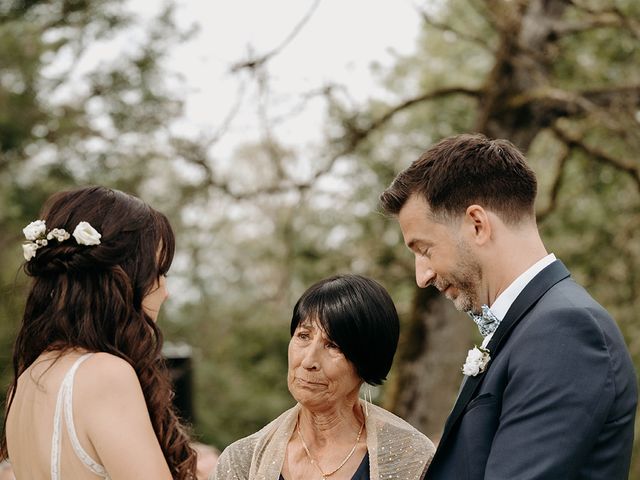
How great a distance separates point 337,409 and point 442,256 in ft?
2.90

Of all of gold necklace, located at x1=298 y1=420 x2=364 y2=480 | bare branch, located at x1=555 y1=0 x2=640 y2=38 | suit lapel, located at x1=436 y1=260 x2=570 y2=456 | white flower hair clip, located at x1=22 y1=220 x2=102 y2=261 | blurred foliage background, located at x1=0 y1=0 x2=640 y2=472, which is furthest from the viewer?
blurred foliage background, located at x1=0 y1=0 x2=640 y2=472

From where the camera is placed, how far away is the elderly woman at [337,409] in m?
3.11

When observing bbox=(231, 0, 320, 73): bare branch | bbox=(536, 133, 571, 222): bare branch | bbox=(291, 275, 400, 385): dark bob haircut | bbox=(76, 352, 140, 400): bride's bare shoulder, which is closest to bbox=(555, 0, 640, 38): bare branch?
bbox=(536, 133, 571, 222): bare branch

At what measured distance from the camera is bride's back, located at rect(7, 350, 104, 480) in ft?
8.61

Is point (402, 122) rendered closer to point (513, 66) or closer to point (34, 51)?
point (513, 66)

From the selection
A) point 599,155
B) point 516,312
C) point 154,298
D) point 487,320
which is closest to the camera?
point 516,312

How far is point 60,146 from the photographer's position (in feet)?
33.9

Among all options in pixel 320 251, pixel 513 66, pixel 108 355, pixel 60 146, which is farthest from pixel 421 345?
pixel 108 355

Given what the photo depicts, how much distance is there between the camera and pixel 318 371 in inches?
122

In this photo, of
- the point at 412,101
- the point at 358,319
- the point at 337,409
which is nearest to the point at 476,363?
the point at 358,319

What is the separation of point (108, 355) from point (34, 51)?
7.08 metres

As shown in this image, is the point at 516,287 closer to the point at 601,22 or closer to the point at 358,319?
the point at 358,319

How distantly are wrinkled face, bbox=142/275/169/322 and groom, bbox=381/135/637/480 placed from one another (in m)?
0.85

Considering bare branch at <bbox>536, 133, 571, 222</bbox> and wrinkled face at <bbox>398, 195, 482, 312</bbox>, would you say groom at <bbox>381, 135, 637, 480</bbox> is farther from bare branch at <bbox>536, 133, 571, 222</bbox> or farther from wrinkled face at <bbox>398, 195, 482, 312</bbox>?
bare branch at <bbox>536, 133, 571, 222</bbox>
